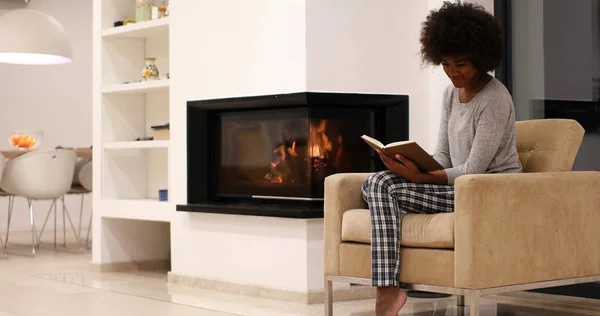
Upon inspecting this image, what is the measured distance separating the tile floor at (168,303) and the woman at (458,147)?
74cm

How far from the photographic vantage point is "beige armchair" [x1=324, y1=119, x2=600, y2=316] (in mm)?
3193

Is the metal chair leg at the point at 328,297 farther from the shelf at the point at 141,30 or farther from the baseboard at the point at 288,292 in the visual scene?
the shelf at the point at 141,30

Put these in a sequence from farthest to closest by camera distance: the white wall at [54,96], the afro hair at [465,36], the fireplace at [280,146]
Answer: the white wall at [54,96] → the fireplace at [280,146] → the afro hair at [465,36]

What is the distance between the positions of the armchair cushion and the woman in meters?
0.05

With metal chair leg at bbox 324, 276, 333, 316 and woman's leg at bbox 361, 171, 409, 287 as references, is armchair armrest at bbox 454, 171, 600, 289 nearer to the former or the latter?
woman's leg at bbox 361, 171, 409, 287

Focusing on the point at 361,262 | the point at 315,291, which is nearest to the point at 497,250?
the point at 361,262

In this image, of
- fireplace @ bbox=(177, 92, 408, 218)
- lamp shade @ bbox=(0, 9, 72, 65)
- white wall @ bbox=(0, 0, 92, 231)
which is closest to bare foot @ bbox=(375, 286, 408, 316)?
fireplace @ bbox=(177, 92, 408, 218)

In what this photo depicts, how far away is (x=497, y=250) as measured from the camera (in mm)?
3254

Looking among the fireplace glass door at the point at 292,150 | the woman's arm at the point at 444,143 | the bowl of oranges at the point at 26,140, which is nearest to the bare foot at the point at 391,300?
the woman's arm at the point at 444,143

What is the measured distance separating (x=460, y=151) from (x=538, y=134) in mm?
390

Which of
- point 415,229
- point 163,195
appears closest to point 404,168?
point 415,229

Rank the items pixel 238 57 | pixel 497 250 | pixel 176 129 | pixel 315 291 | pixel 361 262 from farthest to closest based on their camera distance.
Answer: pixel 176 129 < pixel 238 57 < pixel 315 291 < pixel 361 262 < pixel 497 250

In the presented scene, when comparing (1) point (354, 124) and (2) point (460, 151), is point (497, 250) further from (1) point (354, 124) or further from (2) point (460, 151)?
(1) point (354, 124)

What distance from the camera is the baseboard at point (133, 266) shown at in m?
5.84
